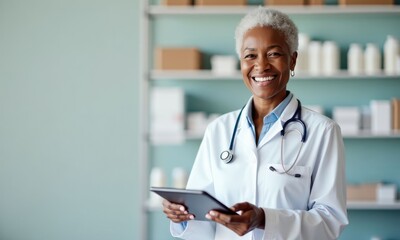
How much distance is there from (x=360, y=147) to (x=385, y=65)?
54 cm

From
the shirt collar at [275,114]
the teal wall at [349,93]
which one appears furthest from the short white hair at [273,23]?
the teal wall at [349,93]

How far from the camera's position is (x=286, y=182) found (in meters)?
1.71

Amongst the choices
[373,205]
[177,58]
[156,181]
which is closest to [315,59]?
[177,58]

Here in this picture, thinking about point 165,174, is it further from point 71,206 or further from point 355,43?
point 355,43

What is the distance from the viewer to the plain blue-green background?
4.05 m

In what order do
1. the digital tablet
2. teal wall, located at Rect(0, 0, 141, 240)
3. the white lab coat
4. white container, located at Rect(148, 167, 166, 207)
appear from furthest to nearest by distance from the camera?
teal wall, located at Rect(0, 0, 141, 240)
white container, located at Rect(148, 167, 166, 207)
the white lab coat
the digital tablet

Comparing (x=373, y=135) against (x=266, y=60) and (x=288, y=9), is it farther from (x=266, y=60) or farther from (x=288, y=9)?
(x=266, y=60)

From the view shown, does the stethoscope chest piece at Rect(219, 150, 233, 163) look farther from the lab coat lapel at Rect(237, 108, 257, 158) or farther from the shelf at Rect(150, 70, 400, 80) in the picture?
the shelf at Rect(150, 70, 400, 80)

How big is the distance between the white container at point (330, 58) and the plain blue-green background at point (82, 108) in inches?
8.2

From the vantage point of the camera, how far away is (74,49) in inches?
162

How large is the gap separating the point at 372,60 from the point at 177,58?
1185 mm

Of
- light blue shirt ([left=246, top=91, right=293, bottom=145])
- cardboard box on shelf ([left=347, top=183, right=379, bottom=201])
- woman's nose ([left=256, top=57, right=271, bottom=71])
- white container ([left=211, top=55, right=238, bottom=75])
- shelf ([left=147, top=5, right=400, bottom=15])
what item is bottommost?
cardboard box on shelf ([left=347, top=183, right=379, bottom=201])

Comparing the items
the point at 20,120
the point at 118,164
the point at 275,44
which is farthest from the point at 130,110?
the point at 275,44

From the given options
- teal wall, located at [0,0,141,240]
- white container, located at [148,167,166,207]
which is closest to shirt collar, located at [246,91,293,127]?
white container, located at [148,167,166,207]
